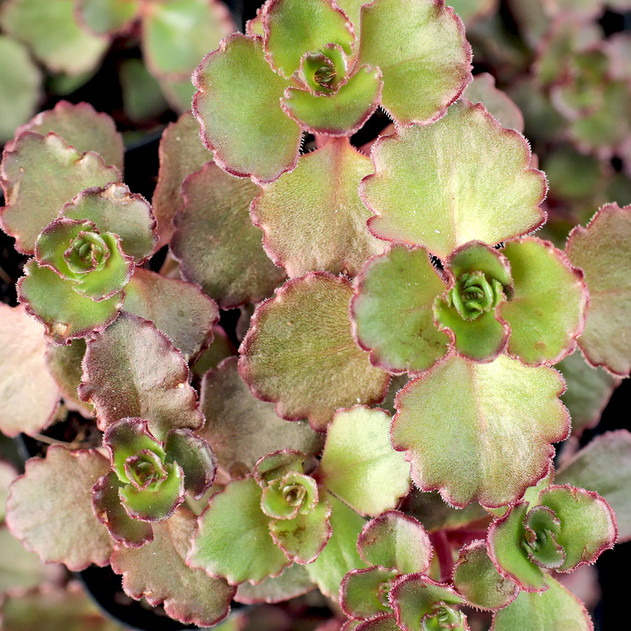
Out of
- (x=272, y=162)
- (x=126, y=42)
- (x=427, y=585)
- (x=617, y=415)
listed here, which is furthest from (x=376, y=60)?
(x=617, y=415)

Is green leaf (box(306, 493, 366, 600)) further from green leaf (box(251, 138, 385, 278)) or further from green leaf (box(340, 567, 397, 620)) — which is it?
green leaf (box(251, 138, 385, 278))

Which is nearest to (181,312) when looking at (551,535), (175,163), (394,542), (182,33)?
(175,163)

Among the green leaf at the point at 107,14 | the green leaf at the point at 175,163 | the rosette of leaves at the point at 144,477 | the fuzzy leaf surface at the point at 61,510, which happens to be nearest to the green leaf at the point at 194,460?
the rosette of leaves at the point at 144,477

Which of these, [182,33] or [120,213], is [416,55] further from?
[182,33]

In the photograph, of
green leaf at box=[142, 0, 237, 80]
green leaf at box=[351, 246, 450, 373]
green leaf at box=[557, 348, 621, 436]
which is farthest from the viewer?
green leaf at box=[142, 0, 237, 80]

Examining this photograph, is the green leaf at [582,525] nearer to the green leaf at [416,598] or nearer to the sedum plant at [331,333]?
the sedum plant at [331,333]

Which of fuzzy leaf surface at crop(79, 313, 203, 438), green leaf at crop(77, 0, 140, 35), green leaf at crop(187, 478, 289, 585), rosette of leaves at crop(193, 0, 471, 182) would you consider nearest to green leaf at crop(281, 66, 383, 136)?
rosette of leaves at crop(193, 0, 471, 182)

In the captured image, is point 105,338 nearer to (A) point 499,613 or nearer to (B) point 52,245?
(B) point 52,245
